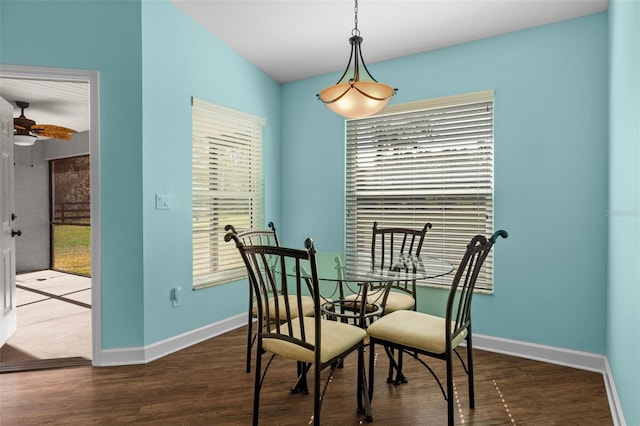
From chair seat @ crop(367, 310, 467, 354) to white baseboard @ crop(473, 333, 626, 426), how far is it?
1.08 m

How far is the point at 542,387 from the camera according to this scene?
2.42 metres

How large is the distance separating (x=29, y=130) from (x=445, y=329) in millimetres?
5567

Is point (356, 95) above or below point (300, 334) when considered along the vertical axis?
above

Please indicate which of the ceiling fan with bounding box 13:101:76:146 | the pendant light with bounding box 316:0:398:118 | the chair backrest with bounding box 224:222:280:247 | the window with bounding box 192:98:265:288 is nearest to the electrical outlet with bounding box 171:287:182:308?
the window with bounding box 192:98:265:288

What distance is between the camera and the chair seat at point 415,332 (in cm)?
194

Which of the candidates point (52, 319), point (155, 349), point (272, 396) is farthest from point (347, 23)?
point (52, 319)

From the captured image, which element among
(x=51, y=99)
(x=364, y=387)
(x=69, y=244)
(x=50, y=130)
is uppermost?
(x=51, y=99)

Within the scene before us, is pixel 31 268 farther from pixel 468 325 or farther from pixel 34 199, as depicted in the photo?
pixel 468 325

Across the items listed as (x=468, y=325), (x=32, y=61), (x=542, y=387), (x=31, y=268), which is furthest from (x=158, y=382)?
(x=31, y=268)

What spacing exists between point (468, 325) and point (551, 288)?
110cm

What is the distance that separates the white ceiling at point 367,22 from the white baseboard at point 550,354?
2394 mm

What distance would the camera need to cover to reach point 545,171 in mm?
2840

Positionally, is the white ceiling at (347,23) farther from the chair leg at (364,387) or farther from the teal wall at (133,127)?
the chair leg at (364,387)

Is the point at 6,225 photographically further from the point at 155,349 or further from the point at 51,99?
the point at 51,99
